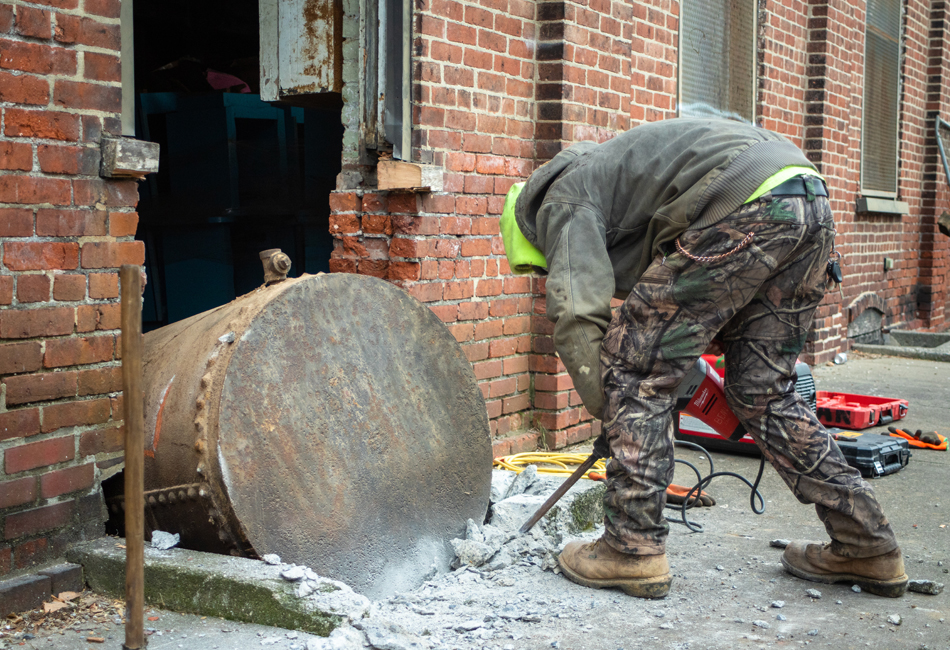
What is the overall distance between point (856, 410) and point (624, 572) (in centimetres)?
294

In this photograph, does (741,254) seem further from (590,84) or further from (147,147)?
(590,84)

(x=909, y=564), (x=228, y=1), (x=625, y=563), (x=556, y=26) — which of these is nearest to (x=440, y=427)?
(x=625, y=563)

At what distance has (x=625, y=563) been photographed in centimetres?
298

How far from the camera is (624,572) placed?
9.80 ft

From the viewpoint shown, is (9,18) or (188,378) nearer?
(9,18)

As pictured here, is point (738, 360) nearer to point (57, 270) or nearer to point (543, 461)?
point (543, 461)

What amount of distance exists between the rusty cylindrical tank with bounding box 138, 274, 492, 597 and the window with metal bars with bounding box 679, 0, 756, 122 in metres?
3.66

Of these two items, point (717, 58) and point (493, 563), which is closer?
point (493, 563)

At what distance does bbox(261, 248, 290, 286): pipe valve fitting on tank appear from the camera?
3062 millimetres

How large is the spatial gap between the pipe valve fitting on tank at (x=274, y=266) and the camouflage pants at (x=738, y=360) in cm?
108

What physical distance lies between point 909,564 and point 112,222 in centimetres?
297

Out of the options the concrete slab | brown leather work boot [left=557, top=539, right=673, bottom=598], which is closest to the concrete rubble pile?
the concrete slab

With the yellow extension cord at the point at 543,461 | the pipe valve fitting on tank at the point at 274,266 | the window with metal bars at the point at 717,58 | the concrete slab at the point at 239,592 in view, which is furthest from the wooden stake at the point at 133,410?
the window with metal bars at the point at 717,58

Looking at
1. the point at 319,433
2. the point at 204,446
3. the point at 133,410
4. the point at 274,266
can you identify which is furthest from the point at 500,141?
the point at 133,410
